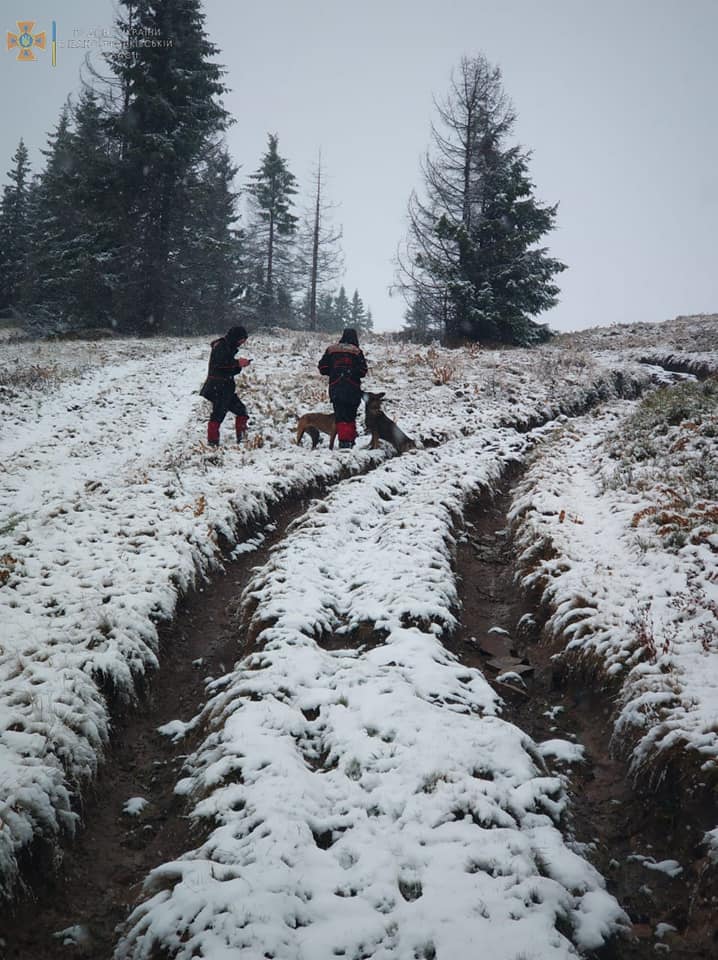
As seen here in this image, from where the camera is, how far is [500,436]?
1309 centimetres

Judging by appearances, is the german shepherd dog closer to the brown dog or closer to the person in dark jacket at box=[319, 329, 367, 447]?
the person in dark jacket at box=[319, 329, 367, 447]

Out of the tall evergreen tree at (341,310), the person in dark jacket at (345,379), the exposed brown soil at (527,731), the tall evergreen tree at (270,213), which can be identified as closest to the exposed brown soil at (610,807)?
the exposed brown soil at (527,731)

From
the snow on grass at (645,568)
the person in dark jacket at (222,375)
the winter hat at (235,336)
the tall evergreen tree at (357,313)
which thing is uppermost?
the tall evergreen tree at (357,313)

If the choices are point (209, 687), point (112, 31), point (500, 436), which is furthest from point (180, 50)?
point (209, 687)

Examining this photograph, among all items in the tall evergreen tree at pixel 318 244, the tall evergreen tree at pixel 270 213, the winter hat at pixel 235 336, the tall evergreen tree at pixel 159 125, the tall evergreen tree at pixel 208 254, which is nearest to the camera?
the winter hat at pixel 235 336

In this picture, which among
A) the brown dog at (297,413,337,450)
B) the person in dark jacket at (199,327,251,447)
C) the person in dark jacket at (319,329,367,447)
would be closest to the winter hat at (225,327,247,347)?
the person in dark jacket at (199,327,251,447)

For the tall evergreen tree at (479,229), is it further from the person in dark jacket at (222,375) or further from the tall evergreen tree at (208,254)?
the person in dark jacket at (222,375)

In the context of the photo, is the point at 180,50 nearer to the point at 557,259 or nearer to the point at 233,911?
the point at 557,259

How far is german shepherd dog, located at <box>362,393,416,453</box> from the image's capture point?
11.7 m

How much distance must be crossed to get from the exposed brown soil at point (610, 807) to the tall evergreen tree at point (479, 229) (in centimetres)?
1805

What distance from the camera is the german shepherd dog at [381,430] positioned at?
38.4ft

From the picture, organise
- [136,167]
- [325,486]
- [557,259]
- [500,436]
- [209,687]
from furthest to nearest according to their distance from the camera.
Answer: [136,167]
[557,259]
[500,436]
[325,486]
[209,687]

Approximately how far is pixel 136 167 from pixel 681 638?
2854 centimetres

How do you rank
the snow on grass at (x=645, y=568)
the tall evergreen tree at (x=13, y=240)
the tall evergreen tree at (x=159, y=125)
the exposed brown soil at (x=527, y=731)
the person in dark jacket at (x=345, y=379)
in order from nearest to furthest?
the exposed brown soil at (x=527, y=731), the snow on grass at (x=645, y=568), the person in dark jacket at (x=345, y=379), the tall evergreen tree at (x=159, y=125), the tall evergreen tree at (x=13, y=240)
